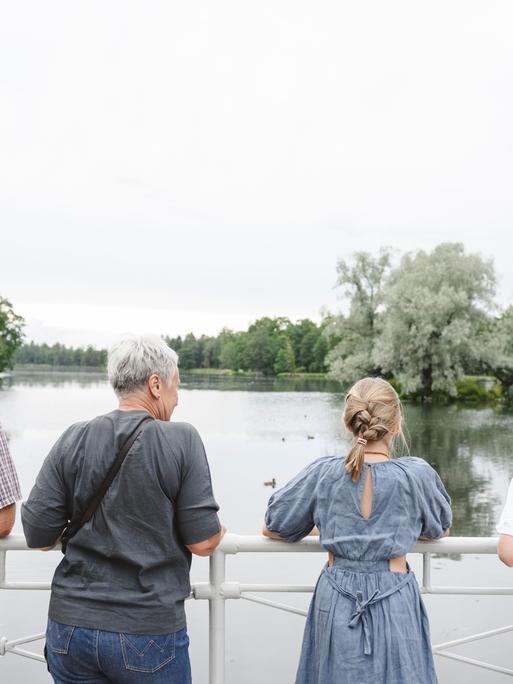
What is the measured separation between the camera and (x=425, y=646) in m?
2.22

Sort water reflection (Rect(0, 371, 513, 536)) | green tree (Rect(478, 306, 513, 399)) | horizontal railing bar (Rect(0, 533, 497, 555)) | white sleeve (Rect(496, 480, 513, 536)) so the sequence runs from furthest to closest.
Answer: green tree (Rect(478, 306, 513, 399)) → water reflection (Rect(0, 371, 513, 536)) → horizontal railing bar (Rect(0, 533, 497, 555)) → white sleeve (Rect(496, 480, 513, 536))

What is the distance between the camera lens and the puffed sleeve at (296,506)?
A: 7.73ft

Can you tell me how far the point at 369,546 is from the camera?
2217 mm

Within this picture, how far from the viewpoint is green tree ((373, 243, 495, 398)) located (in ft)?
143

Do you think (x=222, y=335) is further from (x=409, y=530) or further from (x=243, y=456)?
(x=409, y=530)

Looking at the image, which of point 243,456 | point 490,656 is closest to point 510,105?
point 243,456

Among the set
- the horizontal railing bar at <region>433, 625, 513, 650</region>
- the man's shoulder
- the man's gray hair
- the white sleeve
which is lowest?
the horizontal railing bar at <region>433, 625, 513, 650</region>

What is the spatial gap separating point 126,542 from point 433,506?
98 centimetres

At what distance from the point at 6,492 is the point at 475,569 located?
389 inches

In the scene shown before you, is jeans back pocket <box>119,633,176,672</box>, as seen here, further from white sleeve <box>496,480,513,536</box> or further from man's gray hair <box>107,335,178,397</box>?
white sleeve <box>496,480,513,536</box>

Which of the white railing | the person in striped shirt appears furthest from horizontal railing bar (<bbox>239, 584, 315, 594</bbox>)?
the person in striped shirt

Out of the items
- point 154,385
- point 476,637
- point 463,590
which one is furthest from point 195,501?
point 476,637

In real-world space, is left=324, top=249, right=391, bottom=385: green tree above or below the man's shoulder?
above

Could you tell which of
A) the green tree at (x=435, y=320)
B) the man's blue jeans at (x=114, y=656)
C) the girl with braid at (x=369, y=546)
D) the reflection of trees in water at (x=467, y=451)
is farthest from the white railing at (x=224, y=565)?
the green tree at (x=435, y=320)
